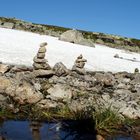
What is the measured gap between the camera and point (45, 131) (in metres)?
15.3

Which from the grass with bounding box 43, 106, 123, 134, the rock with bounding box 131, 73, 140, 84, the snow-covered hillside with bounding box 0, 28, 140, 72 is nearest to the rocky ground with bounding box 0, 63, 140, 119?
the grass with bounding box 43, 106, 123, 134

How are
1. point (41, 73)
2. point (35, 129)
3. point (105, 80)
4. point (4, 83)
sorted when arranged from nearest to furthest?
point (35, 129) < point (4, 83) < point (41, 73) < point (105, 80)

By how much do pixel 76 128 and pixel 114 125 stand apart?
187 centimetres

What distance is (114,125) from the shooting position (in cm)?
1780

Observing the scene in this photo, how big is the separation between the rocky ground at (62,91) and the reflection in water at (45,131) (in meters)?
1.97

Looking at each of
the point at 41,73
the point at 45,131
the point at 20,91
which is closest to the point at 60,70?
the point at 41,73

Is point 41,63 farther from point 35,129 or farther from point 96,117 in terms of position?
point 35,129

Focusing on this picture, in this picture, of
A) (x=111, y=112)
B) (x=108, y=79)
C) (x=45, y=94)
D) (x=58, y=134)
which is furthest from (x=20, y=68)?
(x=58, y=134)

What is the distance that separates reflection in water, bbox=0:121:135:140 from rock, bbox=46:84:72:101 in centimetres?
269

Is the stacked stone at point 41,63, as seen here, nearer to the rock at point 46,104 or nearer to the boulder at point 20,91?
the boulder at point 20,91

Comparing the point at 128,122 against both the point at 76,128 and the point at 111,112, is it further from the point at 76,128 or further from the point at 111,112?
the point at 76,128

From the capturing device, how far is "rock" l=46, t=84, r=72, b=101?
19828mm

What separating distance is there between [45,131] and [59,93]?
16.0 ft

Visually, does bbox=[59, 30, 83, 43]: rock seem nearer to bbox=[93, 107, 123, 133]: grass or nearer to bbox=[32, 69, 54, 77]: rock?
bbox=[32, 69, 54, 77]: rock
